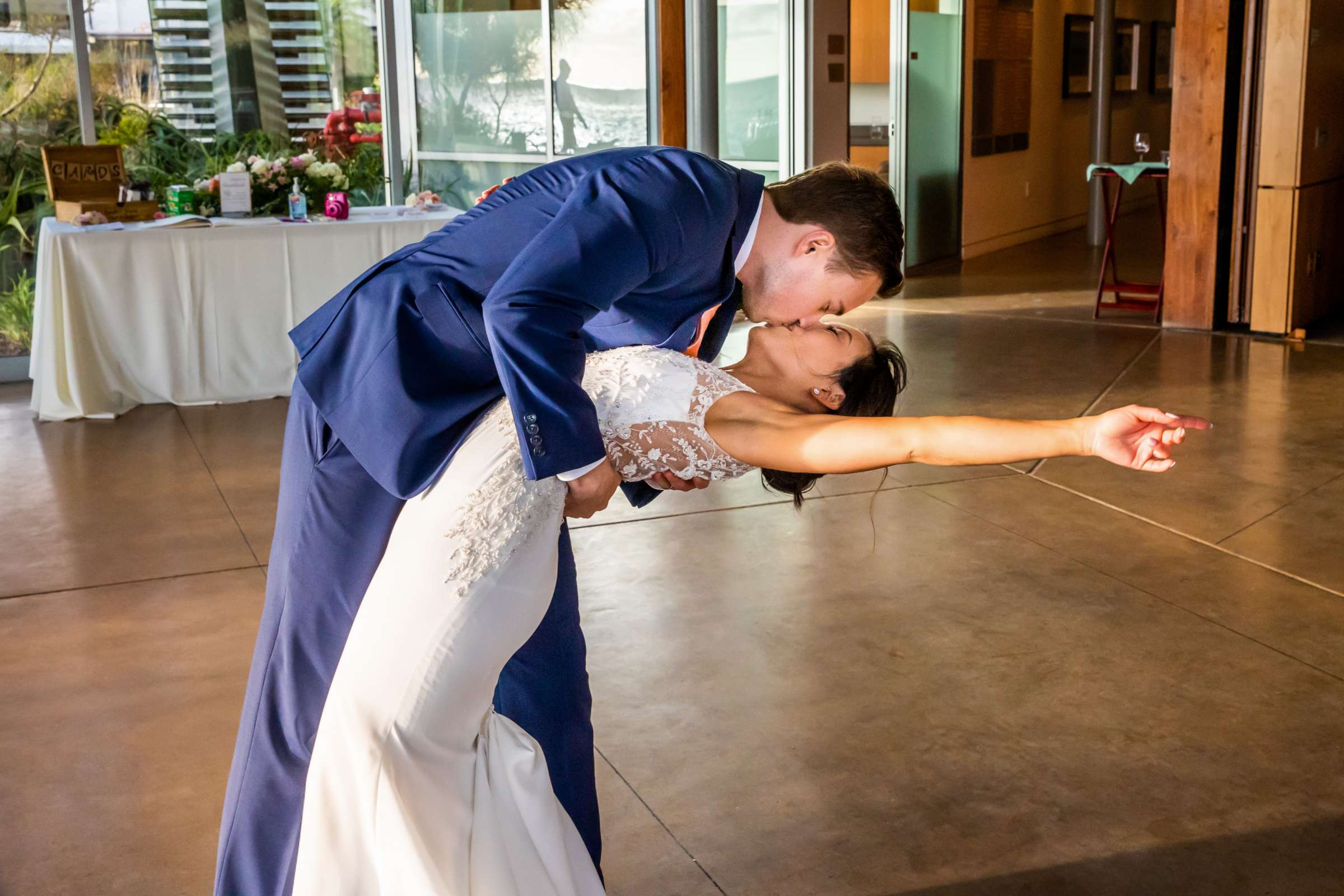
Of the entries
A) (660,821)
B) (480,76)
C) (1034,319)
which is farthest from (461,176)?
(660,821)

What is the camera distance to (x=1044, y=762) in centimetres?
266

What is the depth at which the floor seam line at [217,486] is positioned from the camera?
13.3 ft

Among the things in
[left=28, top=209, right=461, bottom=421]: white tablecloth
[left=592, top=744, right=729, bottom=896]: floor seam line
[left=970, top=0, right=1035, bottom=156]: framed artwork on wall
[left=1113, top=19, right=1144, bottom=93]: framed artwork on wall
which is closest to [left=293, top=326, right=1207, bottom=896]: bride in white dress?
[left=592, top=744, right=729, bottom=896]: floor seam line

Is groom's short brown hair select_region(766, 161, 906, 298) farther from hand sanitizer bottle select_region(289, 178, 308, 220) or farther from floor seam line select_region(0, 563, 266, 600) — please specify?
hand sanitizer bottle select_region(289, 178, 308, 220)

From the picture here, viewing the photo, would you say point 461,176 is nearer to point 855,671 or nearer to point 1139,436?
point 855,671

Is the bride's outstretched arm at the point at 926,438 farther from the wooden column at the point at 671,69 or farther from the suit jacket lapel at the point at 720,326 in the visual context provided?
the wooden column at the point at 671,69

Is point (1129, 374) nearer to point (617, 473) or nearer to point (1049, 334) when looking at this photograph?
point (1049, 334)

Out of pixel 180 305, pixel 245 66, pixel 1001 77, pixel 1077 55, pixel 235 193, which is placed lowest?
pixel 180 305

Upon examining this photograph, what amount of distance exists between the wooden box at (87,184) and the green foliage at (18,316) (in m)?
0.98

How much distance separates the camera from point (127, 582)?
3.75 metres

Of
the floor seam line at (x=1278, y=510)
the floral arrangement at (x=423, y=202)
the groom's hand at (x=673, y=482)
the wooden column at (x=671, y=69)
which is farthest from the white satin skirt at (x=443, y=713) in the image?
the wooden column at (x=671, y=69)

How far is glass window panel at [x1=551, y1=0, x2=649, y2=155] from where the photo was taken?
27.5 ft

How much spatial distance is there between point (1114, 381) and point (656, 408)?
15.9 ft

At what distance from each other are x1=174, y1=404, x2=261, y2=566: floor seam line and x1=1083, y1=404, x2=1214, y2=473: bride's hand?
293 cm
